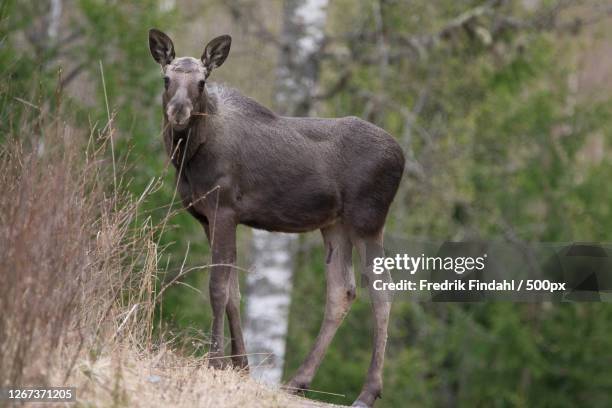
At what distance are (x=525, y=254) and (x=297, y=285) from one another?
19.6 feet

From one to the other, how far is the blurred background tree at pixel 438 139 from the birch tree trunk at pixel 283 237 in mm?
236

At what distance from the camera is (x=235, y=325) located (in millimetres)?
7957

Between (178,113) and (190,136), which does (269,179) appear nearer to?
(190,136)

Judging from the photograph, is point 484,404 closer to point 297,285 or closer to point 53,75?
point 297,285

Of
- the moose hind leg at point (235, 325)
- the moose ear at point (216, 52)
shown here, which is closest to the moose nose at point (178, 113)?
the moose ear at point (216, 52)

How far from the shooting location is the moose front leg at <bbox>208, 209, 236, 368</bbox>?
7.61 m

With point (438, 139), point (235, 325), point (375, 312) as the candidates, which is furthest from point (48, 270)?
point (438, 139)

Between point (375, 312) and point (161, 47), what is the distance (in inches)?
107

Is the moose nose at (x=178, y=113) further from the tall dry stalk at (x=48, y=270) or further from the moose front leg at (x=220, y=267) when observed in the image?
the moose front leg at (x=220, y=267)

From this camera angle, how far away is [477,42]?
16.8m

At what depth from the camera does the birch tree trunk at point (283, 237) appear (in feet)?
47.6

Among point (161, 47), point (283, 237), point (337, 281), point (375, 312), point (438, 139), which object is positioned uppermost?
point (438, 139)

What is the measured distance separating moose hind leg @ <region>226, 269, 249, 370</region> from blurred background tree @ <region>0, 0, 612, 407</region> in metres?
6.13

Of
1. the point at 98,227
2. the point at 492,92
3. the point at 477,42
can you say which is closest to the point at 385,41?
the point at 477,42
